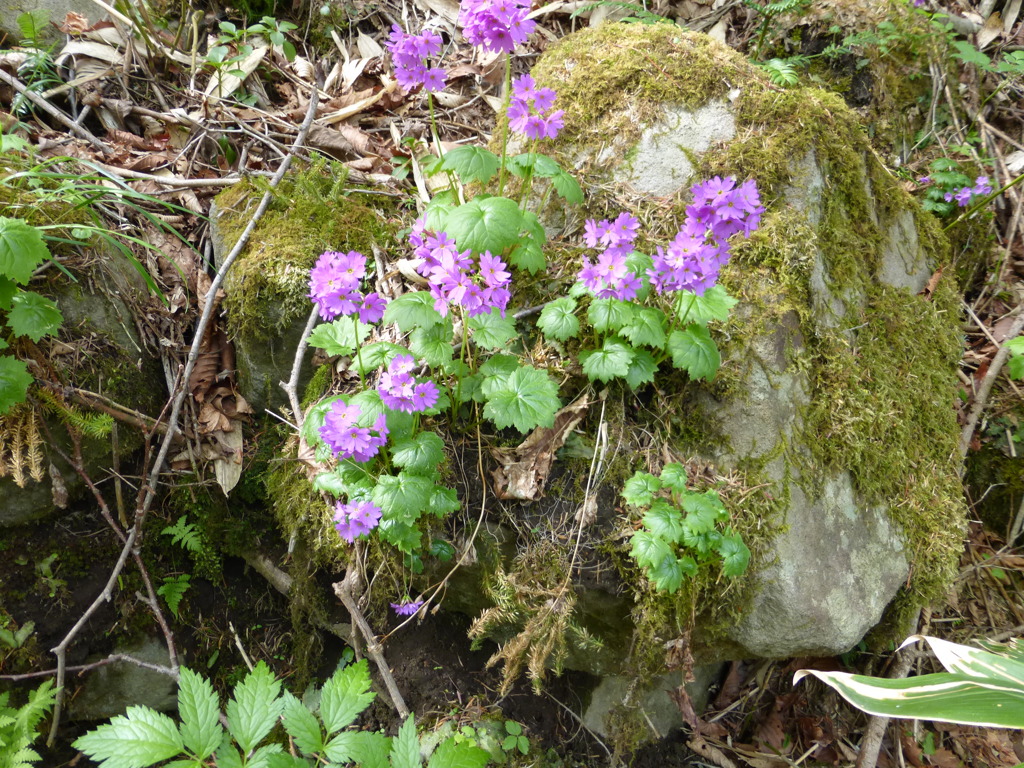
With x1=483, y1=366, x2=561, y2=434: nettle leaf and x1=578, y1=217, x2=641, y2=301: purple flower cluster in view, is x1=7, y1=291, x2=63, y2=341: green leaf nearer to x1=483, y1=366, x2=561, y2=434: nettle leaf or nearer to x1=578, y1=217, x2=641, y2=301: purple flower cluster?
x1=483, y1=366, x2=561, y2=434: nettle leaf

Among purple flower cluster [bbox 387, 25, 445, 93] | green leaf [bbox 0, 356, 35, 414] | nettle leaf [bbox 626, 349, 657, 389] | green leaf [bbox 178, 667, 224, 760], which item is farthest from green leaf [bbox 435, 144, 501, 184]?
green leaf [bbox 178, 667, 224, 760]

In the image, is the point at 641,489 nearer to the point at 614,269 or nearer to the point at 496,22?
the point at 614,269

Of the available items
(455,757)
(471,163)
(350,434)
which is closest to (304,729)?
(455,757)

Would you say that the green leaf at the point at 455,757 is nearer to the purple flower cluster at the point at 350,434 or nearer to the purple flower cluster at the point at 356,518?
the purple flower cluster at the point at 356,518

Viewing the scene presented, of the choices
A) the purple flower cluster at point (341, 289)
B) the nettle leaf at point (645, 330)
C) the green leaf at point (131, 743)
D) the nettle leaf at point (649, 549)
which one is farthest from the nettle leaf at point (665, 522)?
the green leaf at point (131, 743)

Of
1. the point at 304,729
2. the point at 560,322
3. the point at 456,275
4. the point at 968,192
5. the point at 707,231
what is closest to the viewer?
the point at 304,729

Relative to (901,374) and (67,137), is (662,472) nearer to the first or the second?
(901,374)
